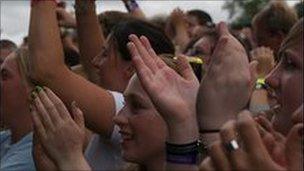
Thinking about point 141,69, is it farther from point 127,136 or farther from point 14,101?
point 14,101

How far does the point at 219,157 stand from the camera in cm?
157

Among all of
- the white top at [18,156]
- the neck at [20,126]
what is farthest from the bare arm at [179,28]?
the white top at [18,156]

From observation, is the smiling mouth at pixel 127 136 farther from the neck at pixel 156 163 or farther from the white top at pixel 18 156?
the white top at pixel 18 156

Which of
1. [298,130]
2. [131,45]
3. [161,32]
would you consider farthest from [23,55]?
[298,130]

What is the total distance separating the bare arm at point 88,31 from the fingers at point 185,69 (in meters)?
1.49

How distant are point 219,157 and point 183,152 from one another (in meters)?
0.39

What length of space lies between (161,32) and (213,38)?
986 millimetres

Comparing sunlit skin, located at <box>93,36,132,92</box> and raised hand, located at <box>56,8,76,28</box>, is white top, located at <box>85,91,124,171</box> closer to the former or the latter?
sunlit skin, located at <box>93,36,132,92</box>

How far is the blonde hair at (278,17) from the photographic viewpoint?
169 inches

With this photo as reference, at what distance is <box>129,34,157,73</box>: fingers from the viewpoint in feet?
6.80

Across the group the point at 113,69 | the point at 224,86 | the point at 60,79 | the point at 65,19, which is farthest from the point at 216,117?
the point at 65,19

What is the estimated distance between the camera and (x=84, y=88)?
8.96 ft

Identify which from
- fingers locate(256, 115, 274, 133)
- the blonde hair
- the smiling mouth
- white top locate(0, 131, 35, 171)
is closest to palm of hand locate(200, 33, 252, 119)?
fingers locate(256, 115, 274, 133)

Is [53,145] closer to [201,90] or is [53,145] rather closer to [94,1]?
[201,90]
